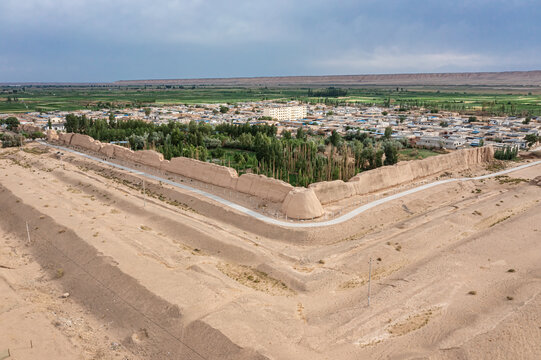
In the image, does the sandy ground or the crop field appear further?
the crop field

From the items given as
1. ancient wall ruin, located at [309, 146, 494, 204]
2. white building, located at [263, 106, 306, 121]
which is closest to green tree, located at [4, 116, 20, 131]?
white building, located at [263, 106, 306, 121]

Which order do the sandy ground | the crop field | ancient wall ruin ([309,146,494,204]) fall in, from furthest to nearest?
the crop field
ancient wall ruin ([309,146,494,204])
the sandy ground

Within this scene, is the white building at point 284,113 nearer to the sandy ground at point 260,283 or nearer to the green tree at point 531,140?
the green tree at point 531,140

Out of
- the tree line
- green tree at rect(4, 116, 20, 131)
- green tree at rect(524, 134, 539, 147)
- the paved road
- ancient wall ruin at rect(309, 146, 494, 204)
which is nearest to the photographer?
the paved road

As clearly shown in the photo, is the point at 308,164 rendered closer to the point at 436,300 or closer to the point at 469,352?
the point at 436,300

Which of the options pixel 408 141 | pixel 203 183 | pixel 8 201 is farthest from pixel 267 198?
pixel 408 141

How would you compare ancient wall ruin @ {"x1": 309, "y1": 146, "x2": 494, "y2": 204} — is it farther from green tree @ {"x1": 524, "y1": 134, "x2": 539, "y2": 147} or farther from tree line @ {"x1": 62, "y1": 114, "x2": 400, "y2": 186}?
green tree @ {"x1": 524, "y1": 134, "x2": 539, "y2": 147}

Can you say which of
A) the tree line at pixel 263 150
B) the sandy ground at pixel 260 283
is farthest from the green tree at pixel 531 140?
the sandy ground at pixel 260 283
